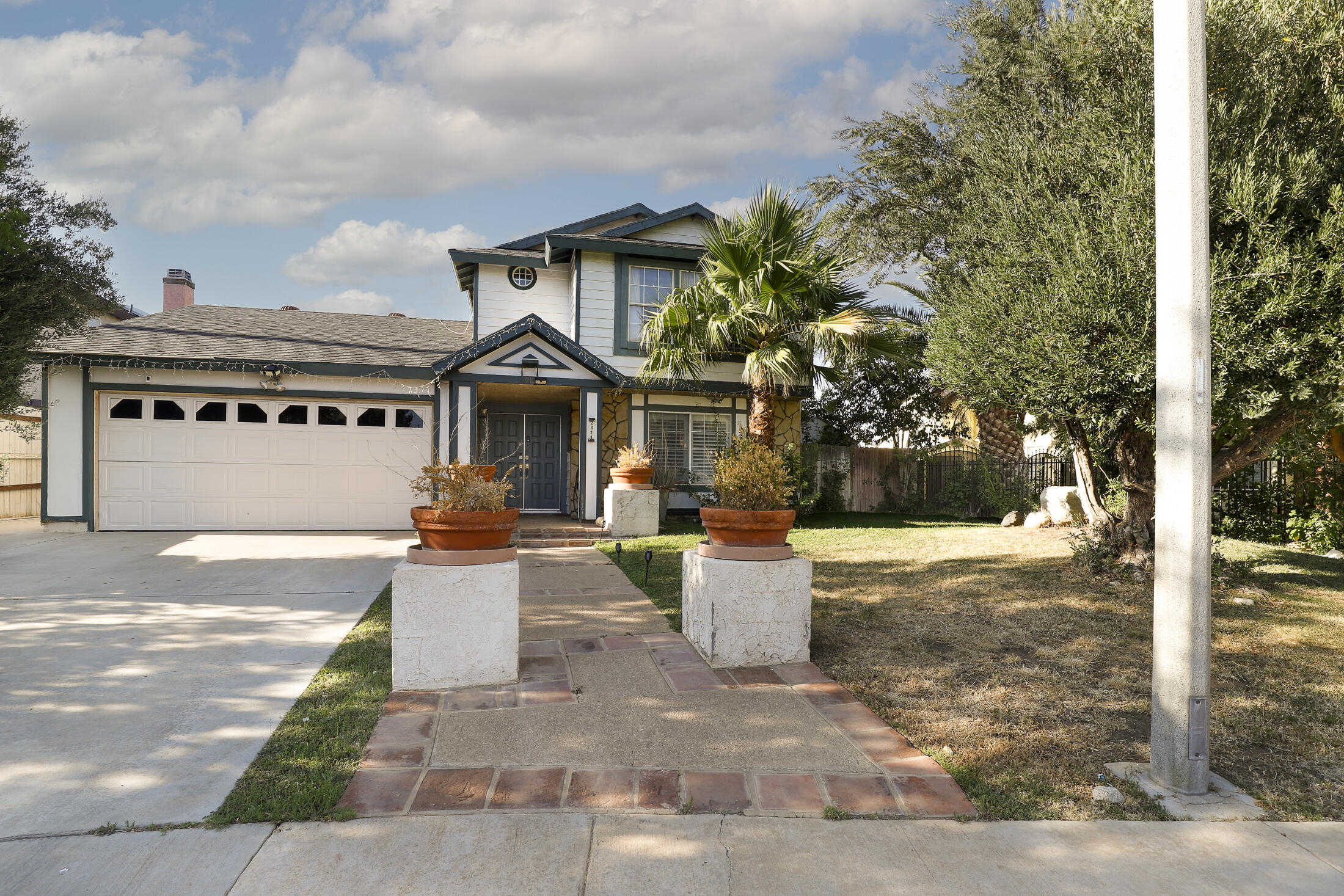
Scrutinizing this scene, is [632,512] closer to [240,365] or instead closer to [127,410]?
[240,365]

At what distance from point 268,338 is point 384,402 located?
263 cm

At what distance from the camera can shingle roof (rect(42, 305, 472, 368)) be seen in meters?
11.4

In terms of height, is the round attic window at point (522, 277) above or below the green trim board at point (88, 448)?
above

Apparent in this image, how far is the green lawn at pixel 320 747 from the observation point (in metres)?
2.91

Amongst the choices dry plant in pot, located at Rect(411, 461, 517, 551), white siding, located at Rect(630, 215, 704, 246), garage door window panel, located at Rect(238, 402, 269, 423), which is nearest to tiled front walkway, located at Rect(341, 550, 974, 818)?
dry plant in pot, located at Rect(411, 461, 517, 551)

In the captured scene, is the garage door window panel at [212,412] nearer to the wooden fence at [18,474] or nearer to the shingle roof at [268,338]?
the shingle roof at [268,338]

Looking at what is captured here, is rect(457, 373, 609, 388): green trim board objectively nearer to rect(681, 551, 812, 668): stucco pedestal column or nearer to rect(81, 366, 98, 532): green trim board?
rect(81, 366, 98, 532): green trim board

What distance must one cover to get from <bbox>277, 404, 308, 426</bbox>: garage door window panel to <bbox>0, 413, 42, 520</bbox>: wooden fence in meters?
5.96

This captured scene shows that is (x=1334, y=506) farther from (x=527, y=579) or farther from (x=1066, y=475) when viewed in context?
(x=527, y=579)

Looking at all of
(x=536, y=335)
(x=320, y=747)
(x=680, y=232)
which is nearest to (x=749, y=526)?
(x=320, y=747)

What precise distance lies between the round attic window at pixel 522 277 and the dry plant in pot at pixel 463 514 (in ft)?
32.8

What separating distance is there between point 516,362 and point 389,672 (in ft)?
25.7

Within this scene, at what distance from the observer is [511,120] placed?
12.4m

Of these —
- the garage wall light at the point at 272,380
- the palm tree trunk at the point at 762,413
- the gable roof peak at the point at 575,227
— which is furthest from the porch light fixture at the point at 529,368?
the garage wall light at the point at 272,380
